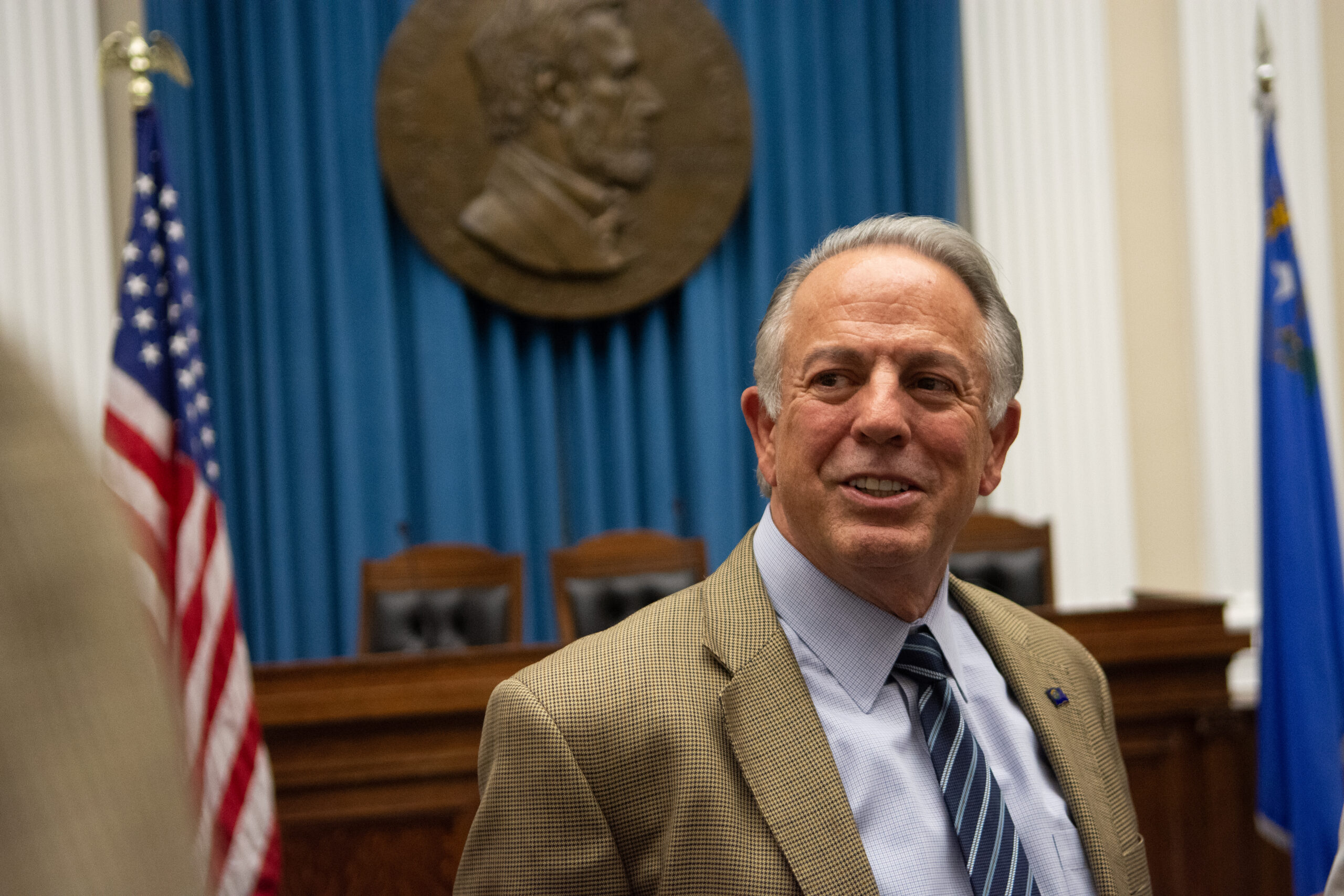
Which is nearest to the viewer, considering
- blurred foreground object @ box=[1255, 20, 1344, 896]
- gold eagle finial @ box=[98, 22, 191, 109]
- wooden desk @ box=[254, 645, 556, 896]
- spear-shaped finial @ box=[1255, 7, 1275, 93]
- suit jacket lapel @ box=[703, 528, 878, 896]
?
suit jacket lapel @ box=[703, 528, 878, 896]

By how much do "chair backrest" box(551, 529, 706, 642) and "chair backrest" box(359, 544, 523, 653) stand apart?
0.64ft

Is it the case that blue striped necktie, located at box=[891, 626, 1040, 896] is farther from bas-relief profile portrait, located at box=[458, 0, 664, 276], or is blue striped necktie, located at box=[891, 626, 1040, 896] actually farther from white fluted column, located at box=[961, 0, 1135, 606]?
white fluted column, located at box=[961, 0, 1135, 606]

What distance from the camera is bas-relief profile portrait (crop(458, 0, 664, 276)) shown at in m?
5.16

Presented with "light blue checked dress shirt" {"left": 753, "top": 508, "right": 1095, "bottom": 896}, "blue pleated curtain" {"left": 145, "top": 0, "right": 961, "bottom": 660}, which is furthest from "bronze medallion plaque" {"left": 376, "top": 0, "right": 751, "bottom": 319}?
"light blue checked dress shirt" {"left": 753, "top": 508, "right": 1095, "bottom": 896}

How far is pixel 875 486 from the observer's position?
1465mm

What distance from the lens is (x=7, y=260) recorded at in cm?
479

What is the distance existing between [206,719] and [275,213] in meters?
2.73

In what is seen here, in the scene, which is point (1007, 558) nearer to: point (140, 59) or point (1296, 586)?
point (1296, 586)

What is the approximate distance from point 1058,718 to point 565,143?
13.8ft

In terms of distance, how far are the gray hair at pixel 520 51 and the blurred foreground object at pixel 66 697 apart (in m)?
5.16

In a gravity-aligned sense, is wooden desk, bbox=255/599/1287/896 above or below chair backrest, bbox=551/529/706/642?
below

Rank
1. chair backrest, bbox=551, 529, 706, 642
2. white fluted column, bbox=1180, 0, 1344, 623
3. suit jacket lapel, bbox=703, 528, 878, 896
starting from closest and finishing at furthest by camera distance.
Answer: suit jacket lapel, bbox=703, 528, 878, 896 < chair backrest, bbox=551, 529, 706, 642 < white fluted column, bbox=1180, 0, 1344, 623

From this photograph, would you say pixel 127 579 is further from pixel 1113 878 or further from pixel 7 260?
pixel 7 260

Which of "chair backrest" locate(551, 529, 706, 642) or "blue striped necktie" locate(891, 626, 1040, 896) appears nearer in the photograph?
"blue striped necktie" locate(891, 626, 1040, 896)
